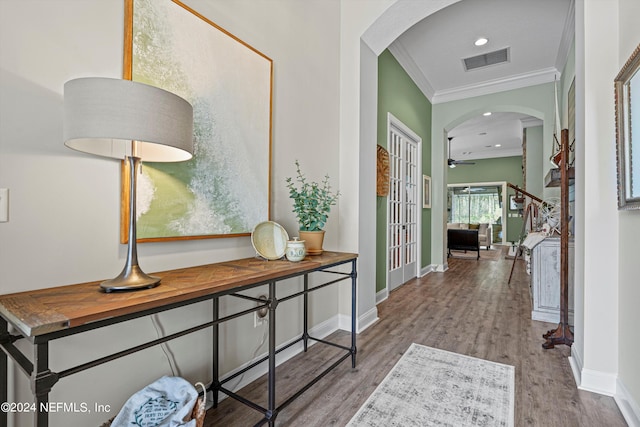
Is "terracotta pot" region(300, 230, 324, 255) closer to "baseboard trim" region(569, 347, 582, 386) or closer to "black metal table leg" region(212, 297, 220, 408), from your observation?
"black metal table leg" region(212, 297, 220, 408)

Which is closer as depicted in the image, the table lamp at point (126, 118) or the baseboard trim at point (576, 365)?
the table lamp at point (126, 118)

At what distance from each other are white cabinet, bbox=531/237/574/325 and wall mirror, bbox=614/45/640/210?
1563 millimetres

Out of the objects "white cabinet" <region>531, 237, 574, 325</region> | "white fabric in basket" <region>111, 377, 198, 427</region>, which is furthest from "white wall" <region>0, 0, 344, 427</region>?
"white cabinet" <region>531, 237, 574, 325</region>

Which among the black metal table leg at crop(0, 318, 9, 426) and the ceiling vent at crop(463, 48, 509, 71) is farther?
the ceiling vent at crop(463, 48, 509, 71)

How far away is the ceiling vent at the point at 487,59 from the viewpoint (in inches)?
164

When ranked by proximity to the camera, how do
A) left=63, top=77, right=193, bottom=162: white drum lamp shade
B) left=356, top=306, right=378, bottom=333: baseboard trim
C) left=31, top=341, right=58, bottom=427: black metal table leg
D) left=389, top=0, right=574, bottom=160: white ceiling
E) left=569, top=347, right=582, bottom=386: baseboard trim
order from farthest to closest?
left=389, top=0, right=574, bottom=160: white ceiling → left=356, top=306, right=378, bottom=333: baseboard trim → left=569, top=347, right=582, bottom=386: baseboard trim → left=63, top=77, right=193, bottom=162: white drum lamp shade → left=31, top=341, right=58, bottom=427: black metal table leg

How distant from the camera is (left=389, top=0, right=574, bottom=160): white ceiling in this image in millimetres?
3334

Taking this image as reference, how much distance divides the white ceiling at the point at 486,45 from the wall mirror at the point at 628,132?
2.20 m

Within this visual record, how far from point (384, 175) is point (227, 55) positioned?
7.50 ft

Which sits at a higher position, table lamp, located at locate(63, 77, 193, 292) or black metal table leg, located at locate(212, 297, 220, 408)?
table lamp, located at locate(63, 77, 193, 292)

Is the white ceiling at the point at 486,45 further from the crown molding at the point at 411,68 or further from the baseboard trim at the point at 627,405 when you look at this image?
the baseboard trim at the point at 627,405

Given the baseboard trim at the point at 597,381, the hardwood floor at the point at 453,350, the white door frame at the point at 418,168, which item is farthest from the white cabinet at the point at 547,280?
the white door frame at the point at 418,168

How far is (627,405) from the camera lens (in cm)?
163

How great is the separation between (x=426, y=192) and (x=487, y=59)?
6.88 ft
